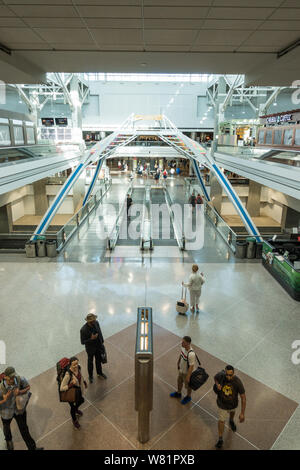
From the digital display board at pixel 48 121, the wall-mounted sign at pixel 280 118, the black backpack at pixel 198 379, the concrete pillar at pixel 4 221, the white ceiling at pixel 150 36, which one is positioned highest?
the digital display board at pixel 48 121

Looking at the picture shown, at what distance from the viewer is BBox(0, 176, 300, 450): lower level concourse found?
4785mm

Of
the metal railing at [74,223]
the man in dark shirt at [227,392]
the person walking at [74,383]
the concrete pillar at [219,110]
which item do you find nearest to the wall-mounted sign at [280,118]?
the concrete pillar at [219,110]

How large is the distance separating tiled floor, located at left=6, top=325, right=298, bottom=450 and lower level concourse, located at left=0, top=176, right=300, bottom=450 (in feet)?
0.06

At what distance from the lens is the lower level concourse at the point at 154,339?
188 inches

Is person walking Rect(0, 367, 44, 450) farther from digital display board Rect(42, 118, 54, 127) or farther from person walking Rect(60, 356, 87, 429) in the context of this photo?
digital display board Rect(42, 118, 54, 127)

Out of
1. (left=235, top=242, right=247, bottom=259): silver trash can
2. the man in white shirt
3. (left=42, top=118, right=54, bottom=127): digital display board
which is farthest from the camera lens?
(left=42, top=118, right=54, bottom=127): digital display board

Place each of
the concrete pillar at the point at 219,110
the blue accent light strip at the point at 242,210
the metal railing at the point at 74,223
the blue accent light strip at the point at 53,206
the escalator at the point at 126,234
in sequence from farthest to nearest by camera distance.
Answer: the concrete pillar at the point at 219,110, the escalator at the point at 126,234, the blue accent light strip at the point at 53,206, the metal railing at the point at 74,223, the blue accent light strip at the point at 242,210

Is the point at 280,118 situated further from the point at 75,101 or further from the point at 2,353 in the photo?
the point at 2,353

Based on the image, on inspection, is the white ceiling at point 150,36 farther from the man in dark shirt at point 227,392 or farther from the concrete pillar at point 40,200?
the concrete pillar at point 40,200

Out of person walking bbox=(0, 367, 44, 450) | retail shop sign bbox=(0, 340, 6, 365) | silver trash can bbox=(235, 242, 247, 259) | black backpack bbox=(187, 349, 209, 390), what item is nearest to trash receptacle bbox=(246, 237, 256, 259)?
silver trash can bbox=(235, 242, 247, 259)

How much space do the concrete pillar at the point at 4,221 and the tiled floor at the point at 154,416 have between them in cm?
1664

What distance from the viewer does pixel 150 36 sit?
510 cm
